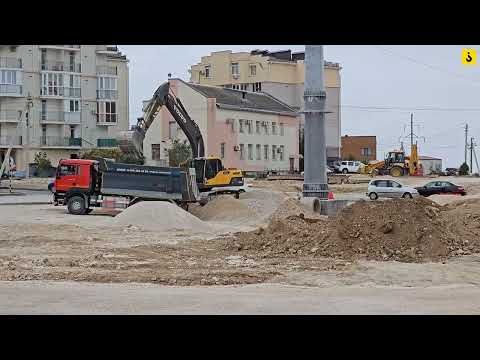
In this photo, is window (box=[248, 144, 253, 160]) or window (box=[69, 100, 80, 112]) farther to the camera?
window (box=[69, 100, 80, 112])

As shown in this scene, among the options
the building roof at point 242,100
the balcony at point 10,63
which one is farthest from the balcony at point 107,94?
the building roof at point 242,100

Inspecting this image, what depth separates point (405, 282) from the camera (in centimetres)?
1534

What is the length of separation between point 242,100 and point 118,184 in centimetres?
3167

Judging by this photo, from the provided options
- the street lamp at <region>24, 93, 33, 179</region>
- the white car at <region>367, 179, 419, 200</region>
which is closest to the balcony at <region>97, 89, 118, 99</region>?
the street lamp at <region>24, 93, 33, 179</region>

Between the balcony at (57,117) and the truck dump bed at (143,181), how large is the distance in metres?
38.4

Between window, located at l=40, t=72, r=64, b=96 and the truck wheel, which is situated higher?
window, located at l=40, t=72, r=64, b=96

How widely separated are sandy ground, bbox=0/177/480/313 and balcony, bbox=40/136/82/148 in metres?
41.3

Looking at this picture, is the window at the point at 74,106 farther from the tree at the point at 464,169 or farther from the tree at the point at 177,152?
the tree at the point at 464,169

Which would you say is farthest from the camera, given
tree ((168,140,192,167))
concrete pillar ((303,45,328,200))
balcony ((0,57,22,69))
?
balcony ((0,57,22,69))

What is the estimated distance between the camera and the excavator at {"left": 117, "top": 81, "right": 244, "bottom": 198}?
3284cm

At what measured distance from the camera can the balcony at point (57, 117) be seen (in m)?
64.9

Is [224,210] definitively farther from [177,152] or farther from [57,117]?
[57,117]

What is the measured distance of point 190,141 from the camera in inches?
1379

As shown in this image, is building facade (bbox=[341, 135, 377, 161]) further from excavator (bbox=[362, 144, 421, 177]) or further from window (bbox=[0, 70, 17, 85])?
window (bbox=[0, 70, 17, 85])
